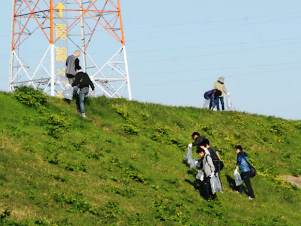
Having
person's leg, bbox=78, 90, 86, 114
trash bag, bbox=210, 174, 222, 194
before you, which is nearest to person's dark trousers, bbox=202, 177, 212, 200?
trash bag, bbox=210, 174, 222, 194

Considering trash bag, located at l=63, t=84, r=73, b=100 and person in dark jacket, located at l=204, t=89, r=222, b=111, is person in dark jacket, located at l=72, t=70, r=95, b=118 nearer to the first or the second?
trash bag, located at l=63, t=84, r=73, b=100

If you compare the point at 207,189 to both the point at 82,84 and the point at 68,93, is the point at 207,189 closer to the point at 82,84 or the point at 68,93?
the point at 82,84

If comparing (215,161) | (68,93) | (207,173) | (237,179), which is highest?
(68,93)

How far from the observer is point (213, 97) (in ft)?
132

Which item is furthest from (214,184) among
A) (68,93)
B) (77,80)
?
(68,93)

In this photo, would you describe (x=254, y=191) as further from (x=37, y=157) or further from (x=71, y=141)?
(x=37, y=157)

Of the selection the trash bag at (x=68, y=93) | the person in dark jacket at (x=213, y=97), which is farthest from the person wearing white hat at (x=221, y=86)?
the trash bag at (x=68, y=93)

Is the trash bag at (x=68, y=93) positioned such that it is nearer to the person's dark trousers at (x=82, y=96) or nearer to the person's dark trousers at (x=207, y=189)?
the person's dark trousers at (x=82, y=96)

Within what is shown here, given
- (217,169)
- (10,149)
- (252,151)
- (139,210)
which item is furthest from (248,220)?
(252,151)

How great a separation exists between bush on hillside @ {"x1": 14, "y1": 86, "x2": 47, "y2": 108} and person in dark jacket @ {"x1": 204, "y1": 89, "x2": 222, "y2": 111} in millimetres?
11715

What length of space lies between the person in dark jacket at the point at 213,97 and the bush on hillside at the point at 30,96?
1172cm

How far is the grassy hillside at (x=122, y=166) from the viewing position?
2142 cm

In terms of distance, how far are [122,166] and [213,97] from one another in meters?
14.0

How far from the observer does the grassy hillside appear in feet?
70.3
